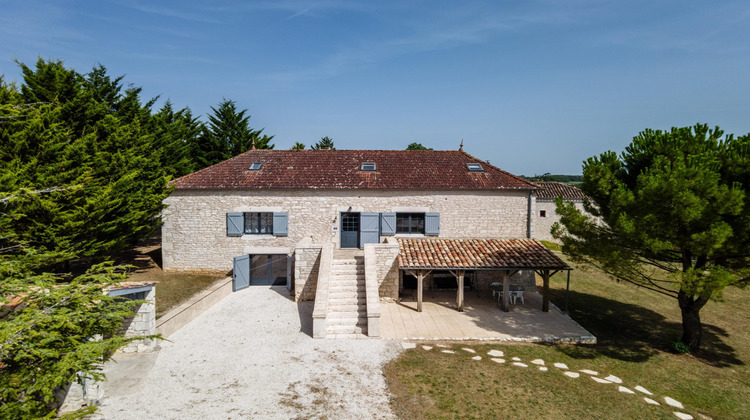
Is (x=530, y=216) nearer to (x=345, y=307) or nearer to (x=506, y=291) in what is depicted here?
(x=506, y=291)

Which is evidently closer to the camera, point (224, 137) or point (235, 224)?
point (235, 224)

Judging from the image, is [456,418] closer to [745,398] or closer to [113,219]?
[745,398]

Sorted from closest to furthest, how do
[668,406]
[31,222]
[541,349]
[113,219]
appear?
[668,406], [541,349], [31,222], [113,219]

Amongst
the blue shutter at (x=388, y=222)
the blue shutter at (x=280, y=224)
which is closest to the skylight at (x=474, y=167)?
the blue shutter at (x=388, y=222)

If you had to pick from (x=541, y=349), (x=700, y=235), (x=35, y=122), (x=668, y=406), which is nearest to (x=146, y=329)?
(x=35, y=122)

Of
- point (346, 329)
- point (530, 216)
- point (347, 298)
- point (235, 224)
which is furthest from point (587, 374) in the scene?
point (235, 224)

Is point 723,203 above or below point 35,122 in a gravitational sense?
below
